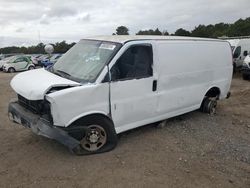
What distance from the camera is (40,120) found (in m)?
4.77

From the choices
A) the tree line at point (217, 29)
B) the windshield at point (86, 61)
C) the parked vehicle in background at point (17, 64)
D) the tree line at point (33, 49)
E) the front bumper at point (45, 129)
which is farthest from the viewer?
the tree line at point (33, 49)

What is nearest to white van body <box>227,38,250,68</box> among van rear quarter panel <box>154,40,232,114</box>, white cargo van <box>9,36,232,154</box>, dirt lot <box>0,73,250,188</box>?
van rear quarter panel <box>154,40,232,114</box>

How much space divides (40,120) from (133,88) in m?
1.69

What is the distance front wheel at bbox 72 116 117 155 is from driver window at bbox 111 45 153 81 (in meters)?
0.77

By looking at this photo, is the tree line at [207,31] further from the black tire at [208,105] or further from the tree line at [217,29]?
the black tire at [208,105]

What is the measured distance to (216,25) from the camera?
64562mm

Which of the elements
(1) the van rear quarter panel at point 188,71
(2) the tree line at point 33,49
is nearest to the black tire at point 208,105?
(1) the van rear quarter panel at point 188,71

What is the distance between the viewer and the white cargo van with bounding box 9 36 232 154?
4.66 meters

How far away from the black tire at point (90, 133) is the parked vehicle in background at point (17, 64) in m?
23.6

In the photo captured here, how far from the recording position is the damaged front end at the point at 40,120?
4574mm

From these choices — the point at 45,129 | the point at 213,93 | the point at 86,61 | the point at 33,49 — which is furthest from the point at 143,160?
the point at 33,49

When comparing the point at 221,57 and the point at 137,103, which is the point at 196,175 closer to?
the point at 137,103

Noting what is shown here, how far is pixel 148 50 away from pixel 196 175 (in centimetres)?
247

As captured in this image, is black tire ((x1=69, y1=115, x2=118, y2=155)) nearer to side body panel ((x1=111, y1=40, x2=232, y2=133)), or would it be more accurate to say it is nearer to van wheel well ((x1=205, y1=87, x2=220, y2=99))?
side body panel ((x1=111, y1=40, x2=232, y2=133))
